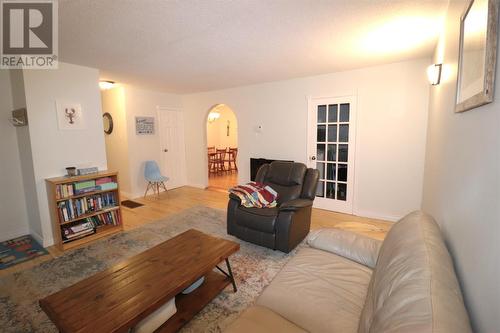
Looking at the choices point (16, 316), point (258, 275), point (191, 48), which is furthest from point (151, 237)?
point (191, 48)

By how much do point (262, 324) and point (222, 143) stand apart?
8669 millimetres

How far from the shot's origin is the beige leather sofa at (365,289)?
0.73 m

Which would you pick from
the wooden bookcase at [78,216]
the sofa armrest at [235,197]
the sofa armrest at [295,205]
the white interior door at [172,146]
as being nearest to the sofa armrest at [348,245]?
the sofa armrest at [295,205]

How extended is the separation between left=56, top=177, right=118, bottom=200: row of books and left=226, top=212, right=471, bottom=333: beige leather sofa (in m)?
2.84

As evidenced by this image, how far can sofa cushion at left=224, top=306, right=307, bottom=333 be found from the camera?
110 cm

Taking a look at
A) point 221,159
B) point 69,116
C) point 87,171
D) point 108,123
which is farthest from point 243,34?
point 221,159

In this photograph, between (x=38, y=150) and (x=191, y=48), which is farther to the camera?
(x=38, y=150)

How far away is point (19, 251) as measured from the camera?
2852mm

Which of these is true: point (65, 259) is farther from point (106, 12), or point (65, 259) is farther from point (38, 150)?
point (106, 12)

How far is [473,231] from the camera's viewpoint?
0.93m

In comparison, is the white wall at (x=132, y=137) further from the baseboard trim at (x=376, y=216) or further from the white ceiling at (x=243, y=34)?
the baseboard trim at (x=376, y=216)

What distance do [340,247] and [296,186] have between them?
136 cm

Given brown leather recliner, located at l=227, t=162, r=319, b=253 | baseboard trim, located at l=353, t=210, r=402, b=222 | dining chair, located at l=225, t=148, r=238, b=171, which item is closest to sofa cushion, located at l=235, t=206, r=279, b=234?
brown leather recliner, located at l=227, t=162, r=319, b=253

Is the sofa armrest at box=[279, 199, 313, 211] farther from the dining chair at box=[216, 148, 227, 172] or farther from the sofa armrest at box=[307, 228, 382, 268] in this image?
the dining chair at box=[216, 148, 227, 172]
